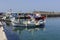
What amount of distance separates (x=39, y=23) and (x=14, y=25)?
507 cm

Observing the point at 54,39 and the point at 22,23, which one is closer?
the point at 54,39

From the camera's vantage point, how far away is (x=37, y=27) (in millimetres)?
42156

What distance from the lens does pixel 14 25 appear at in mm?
42438

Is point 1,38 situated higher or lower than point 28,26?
higher

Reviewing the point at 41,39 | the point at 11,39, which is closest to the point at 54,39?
the point at 41,39

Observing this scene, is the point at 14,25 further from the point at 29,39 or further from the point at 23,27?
the point at 29,39

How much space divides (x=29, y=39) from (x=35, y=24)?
635 inches

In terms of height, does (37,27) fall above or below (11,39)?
below

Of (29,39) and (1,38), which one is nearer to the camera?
(1,38)
